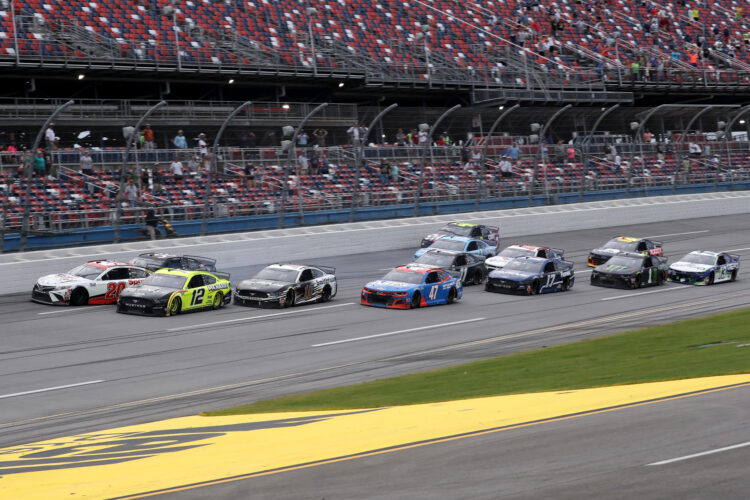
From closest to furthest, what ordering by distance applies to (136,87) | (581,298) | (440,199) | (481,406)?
1. (481,406)
2. (581,298)
3. (440,199)
4. (136,87)

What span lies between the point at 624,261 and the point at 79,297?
15.0 m

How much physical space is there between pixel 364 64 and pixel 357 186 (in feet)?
39.3

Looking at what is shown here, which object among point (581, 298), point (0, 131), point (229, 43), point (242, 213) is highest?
point (229, 43)

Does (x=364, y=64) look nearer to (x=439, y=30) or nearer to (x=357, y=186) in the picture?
(x=439, y=30)

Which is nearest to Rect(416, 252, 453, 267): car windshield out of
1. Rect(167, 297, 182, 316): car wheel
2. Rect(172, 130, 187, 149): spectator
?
Rect(167, 297, 182, 316): car wheel

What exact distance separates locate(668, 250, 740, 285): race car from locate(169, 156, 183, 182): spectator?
14979mm

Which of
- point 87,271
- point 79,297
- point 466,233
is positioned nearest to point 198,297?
point 79,297

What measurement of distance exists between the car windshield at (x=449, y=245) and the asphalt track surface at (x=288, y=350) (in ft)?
7.97

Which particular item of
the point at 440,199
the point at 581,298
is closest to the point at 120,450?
the point at 581,298

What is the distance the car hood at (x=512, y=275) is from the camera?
27766 millimetres

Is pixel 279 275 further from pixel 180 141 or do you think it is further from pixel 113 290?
pixel 180 141

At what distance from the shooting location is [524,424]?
38.0 ft

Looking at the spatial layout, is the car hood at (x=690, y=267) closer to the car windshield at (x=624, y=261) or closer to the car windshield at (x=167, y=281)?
the car windshield at (x=624, y=261)

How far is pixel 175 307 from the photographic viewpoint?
24.1m
